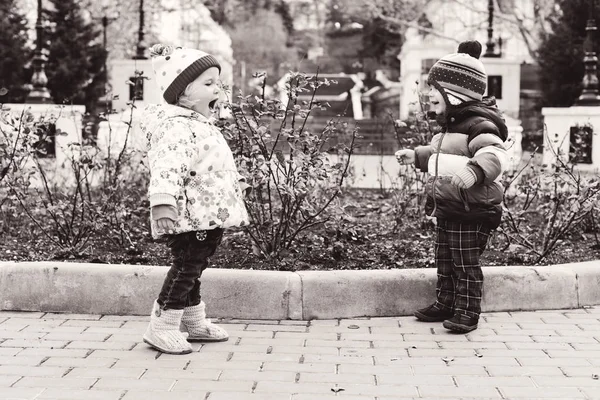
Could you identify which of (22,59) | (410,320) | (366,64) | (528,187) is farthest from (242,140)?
(366,64)

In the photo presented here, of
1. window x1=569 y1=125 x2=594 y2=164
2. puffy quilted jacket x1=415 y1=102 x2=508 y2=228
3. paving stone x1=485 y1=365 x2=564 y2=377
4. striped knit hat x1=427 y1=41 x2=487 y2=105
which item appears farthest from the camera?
window x1=569 y1=125 x2=594 y2=164

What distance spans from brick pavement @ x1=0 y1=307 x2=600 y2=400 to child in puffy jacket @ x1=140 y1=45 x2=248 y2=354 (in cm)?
27

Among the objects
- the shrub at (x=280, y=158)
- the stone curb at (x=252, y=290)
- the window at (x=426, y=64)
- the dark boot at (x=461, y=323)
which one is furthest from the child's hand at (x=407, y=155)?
the window at (x=426, y=64)

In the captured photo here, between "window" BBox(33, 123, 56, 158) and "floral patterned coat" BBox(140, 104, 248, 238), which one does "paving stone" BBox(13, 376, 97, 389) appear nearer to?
"floral patterned coat" BBox(140, 104, 248, 238)

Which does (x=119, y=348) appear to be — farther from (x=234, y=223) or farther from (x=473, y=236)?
(x=473, y=236)

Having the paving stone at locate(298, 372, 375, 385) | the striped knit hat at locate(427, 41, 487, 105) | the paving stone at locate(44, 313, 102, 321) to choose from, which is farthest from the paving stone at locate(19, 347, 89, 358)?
the striped knit hat at locate(427, 41, 487, 105)

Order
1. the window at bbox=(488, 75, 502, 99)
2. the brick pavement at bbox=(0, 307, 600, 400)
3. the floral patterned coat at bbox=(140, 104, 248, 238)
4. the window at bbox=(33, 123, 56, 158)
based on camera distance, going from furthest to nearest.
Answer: the window at bbox=(488, 75, 502, 99) < the window at bbox=(33, 123, 56, 158) < the floral patterned coat at bbox=(140, 104, 248, 238) < the brick pavement at bbox=(0, 307, 600, 400)

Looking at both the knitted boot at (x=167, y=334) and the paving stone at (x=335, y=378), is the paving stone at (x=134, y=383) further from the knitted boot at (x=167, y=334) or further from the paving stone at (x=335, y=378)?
the paving stone at (x=335, y=378)

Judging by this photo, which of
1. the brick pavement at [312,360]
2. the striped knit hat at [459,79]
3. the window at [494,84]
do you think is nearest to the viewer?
the brick pavement at [312,360]

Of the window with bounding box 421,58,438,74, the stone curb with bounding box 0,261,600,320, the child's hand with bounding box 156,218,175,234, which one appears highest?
the window with bounding box 421,58,438,74

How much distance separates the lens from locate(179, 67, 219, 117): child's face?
14.1 ft

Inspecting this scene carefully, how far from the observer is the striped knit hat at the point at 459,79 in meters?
4.68

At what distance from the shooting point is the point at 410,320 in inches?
196

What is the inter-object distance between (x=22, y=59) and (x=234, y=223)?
732 inches
